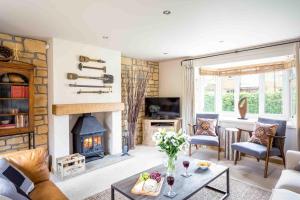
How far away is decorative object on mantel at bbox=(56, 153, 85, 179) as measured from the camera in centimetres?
303

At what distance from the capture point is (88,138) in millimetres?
3734

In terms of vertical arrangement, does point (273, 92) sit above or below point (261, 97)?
above

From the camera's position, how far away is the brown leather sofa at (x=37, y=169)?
1723mm

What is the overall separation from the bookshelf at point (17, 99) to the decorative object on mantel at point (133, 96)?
6.84 feet

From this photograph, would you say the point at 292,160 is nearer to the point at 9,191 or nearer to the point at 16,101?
the point at 9,191

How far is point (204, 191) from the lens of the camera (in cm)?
258

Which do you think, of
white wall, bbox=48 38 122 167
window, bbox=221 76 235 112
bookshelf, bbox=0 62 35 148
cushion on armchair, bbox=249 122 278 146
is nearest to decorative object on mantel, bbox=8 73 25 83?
bookshelf, bbox=0 62 35 148

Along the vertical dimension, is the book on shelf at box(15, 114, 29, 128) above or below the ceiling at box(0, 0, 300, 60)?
below

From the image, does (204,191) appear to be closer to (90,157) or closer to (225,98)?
(90,157)

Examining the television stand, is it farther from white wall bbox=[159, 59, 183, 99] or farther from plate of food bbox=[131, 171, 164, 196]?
plate of food bbox=[131, 171, 164, 196]

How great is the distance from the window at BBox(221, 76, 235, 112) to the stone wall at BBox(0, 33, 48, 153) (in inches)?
161

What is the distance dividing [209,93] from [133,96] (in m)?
2.06

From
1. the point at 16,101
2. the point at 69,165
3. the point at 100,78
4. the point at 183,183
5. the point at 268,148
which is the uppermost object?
the point at 100,78

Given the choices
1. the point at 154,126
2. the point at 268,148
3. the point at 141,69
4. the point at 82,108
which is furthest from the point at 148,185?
the point at 141,69
